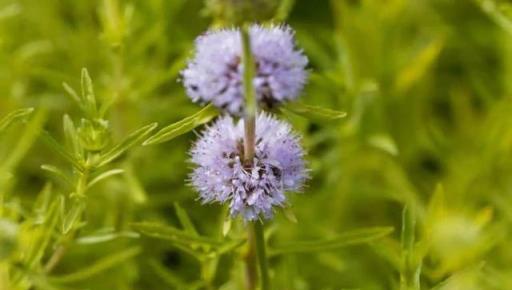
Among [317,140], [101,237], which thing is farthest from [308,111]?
[317,140]

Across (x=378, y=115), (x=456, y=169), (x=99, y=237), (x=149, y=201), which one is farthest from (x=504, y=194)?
(x=99, y=237)

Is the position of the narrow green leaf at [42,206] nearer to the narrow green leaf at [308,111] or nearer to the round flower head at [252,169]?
the round flower head at [252,169]

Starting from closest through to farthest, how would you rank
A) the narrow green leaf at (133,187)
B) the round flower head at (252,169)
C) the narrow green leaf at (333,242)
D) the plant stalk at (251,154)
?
1. the plant stalk at (251,154)
2. the round flower head at (252,169)
3. the narrow green leaf at (333,242)
4. the narrow green leaf at (133,187)

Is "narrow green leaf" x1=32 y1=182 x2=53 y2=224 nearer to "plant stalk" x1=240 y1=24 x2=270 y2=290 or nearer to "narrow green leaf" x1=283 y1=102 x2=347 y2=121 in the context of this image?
"plant stalk" x1=240 y1=24 x2=270 y2=290

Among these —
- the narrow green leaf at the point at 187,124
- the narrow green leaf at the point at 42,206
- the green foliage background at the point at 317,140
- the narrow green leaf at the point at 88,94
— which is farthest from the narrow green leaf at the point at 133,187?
the narrow green leaf at the point at 187,124

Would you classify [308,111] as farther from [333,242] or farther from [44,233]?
[44,233]

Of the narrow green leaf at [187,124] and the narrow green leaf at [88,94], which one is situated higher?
the narrow green leaf at [88,94]

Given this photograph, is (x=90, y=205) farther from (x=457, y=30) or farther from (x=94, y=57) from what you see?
(x=457, y=30)
